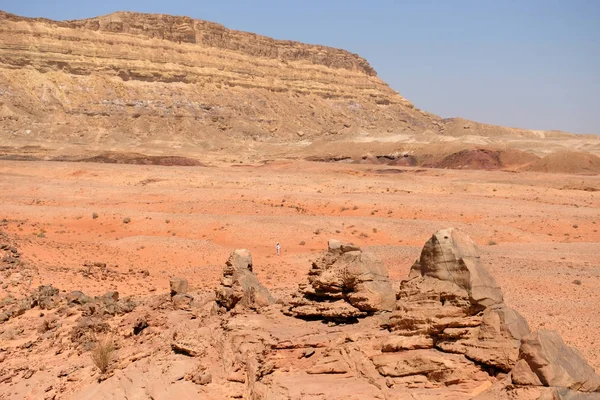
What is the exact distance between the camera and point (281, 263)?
795 inches

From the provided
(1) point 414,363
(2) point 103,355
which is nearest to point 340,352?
(1) point 414,363

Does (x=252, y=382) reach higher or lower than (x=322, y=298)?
lower

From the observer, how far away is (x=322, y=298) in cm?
930

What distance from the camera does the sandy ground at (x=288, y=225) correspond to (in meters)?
16.7

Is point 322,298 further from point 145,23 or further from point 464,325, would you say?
point 145,23

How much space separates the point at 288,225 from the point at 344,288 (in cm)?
1690

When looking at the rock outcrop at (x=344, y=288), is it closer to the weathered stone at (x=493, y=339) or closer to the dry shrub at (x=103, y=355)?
the weathered stone at (x=493, y=339)

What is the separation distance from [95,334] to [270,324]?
3.94 meters

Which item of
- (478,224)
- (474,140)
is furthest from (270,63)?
(478,224)

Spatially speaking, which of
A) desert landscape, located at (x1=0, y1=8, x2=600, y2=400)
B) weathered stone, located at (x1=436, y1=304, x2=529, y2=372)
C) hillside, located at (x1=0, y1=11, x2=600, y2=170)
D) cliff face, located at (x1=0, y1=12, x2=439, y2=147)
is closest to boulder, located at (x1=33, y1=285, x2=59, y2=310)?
desert landscape, located at (x1=0, y1=8, x2=600, y2=400)

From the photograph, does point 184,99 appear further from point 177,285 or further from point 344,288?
point 344,288

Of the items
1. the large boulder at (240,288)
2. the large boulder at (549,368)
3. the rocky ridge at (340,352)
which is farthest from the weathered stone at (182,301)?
the large boulder at (549,368)

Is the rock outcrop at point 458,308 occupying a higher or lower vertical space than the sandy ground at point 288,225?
higher

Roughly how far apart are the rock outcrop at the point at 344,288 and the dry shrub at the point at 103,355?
8.97ft
